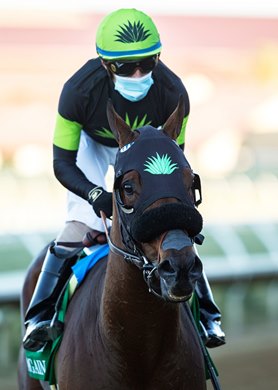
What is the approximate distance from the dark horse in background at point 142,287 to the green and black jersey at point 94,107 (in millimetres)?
457

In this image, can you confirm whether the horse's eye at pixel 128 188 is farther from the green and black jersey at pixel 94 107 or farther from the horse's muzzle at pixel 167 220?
the green and black jersey at pixel 94 107

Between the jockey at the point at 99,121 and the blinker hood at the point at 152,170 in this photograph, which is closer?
the blinker hood at the point at 152,170

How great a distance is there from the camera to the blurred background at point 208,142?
9055 mm

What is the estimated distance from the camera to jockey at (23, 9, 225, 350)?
3787mm

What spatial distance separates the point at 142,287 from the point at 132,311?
0.40 feet

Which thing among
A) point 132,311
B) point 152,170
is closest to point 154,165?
point 152,170

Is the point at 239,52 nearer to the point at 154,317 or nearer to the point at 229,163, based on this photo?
the point at 229,163

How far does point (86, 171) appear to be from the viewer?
448 cm

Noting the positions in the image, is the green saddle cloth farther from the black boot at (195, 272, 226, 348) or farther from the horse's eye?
the horse's eye

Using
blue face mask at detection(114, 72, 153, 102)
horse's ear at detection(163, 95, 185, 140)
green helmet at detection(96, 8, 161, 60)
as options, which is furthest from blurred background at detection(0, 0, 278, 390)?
horse's ear at detection(163, 95, 185, 140)

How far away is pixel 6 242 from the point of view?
1012 cm

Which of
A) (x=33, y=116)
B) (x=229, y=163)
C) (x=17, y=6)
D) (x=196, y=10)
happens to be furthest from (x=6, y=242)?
(x=196, y=10)

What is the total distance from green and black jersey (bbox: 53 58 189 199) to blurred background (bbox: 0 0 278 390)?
357cm

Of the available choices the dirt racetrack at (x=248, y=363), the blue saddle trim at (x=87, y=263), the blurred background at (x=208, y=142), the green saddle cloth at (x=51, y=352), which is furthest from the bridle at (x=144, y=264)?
the blurred background at (x=208, y=142)
